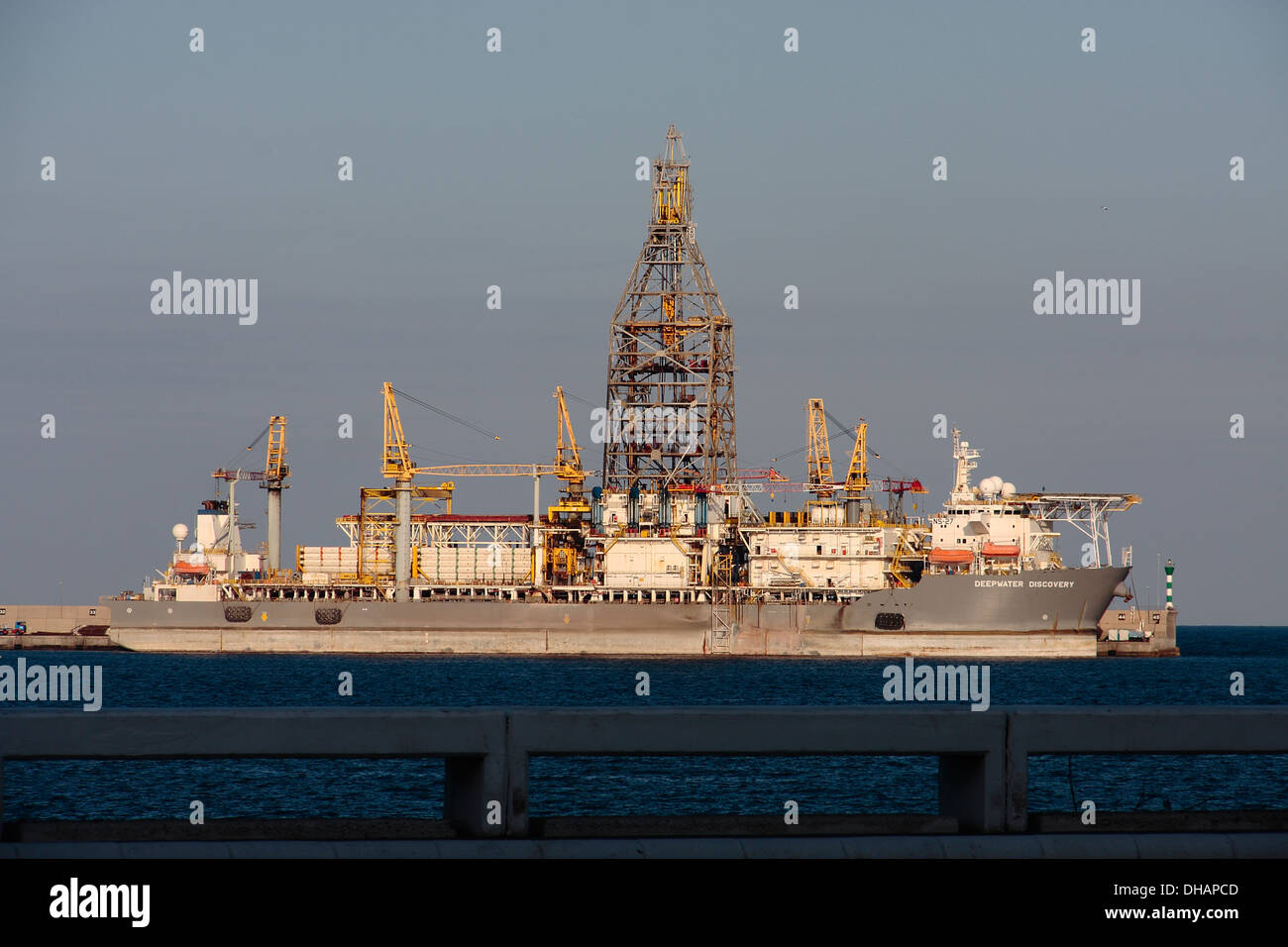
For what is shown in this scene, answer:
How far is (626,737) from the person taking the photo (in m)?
10.4

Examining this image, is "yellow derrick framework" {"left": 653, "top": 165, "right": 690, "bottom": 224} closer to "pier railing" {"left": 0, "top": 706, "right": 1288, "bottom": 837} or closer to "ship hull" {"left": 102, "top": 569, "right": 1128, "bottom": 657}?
"ship hull" {"left": 102, "top": 569, "right": 1128, "bottom": 657}

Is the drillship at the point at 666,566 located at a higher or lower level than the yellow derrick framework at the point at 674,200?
lower

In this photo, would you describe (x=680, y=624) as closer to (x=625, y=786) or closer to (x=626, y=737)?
(x=625, y=786)

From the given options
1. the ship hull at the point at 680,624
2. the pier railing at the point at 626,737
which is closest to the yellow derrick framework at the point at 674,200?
the ship hull at the point at 680,624

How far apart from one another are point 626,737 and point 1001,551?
9580cm

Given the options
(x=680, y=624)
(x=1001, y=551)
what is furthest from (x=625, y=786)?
(x=1001, y=551)

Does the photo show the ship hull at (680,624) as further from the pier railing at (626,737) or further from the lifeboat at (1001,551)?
the pier railing at (626,737)

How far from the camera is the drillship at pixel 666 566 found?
103 m

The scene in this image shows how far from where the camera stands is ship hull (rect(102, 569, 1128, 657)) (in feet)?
333

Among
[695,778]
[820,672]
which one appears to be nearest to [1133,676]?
[820,672]

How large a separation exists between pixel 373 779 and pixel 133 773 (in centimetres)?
638

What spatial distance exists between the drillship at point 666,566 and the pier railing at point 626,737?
9154 centimetres

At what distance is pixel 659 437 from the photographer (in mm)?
118062
